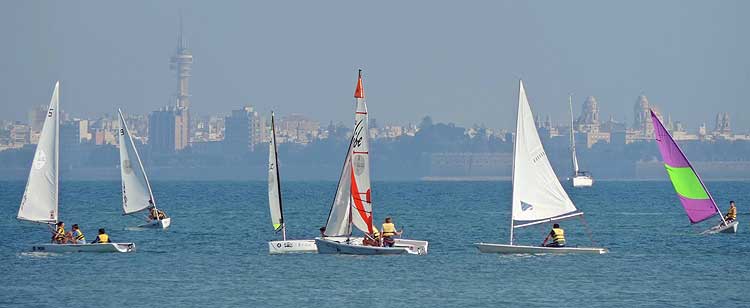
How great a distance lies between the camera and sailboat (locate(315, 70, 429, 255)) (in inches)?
2093

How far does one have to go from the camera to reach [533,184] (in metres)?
53.9

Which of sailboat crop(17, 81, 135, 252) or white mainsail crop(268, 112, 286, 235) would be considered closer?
white mainsail crop(268, 112, 286, 235)

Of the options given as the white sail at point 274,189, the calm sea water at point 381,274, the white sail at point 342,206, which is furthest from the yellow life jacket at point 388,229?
the white sail at point 274,189

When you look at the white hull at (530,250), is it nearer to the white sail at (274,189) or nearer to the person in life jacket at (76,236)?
the white sail at (274,189)

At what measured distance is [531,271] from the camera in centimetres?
4912

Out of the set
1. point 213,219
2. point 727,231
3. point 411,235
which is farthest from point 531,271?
point 213,219

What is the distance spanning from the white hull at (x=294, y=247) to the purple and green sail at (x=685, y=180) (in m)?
18.5

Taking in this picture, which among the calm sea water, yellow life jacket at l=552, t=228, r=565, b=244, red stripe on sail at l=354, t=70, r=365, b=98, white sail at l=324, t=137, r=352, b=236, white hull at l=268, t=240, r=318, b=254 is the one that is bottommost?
the calm sea water

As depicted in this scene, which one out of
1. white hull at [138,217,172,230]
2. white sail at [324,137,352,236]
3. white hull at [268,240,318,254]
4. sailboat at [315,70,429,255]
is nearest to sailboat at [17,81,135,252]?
white hull at [268,240,318,254]

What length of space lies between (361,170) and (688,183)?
66.9 feet

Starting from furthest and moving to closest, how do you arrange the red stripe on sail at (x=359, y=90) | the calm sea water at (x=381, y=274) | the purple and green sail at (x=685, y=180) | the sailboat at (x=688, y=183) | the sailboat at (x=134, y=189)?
the sailboat at (x=134, y=189)
the purple and green sail at (x=685, y=180)
the sailboat at (x=688, y=183)
the red stripe on sail at (x=359, y=90)
the calm sea water at (x=381, y=274)

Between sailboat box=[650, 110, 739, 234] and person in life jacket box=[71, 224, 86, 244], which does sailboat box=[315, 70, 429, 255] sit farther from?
sailboat box=[650, 110, 739, 234]

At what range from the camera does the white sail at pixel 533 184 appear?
2108 inches

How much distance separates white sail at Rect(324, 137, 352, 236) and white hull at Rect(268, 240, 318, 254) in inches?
58.7
